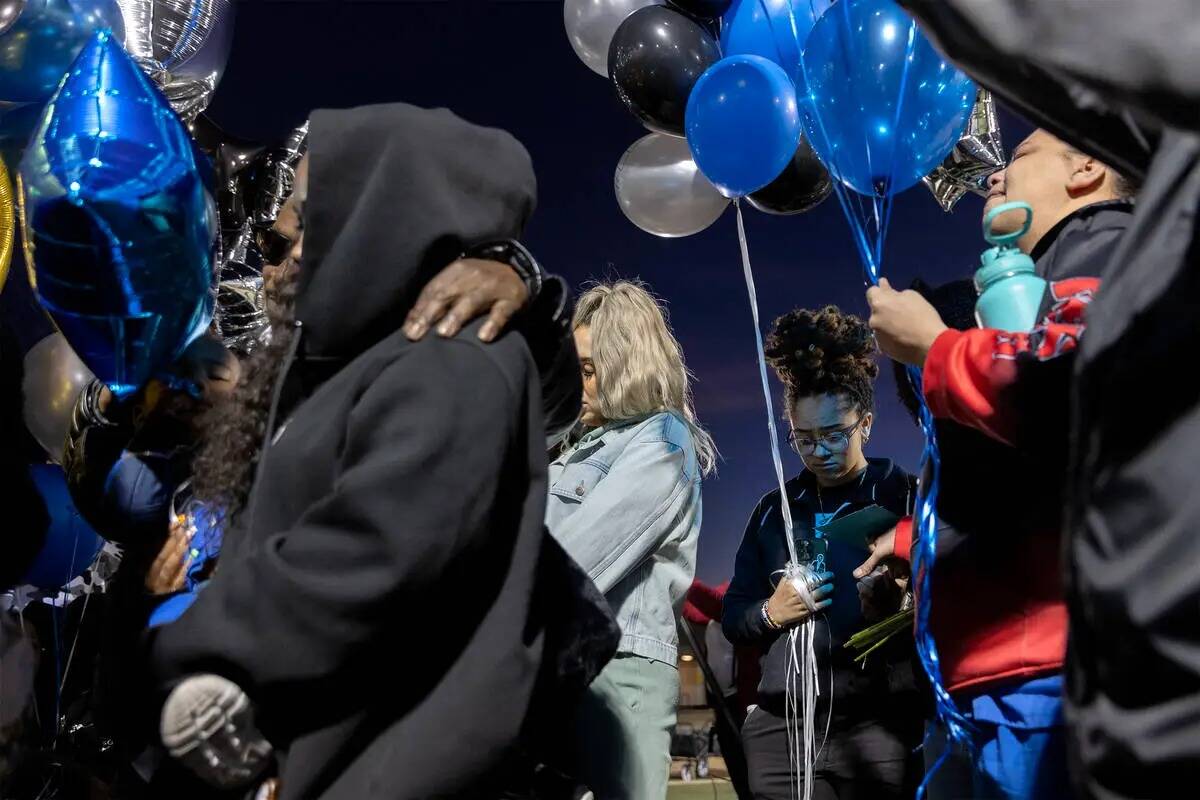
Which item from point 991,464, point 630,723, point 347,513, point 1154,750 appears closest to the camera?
point 1154,750

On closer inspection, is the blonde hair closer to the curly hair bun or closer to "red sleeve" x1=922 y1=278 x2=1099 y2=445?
the curly hair bun

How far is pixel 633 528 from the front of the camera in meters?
2.16

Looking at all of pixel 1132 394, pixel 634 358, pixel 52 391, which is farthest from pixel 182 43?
pixel 1132 394

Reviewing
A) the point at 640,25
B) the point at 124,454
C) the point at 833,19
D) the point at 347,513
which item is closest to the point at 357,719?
the point at 347,513

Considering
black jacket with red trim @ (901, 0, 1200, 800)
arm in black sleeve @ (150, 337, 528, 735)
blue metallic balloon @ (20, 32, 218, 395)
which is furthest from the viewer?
blue metallic balloon @ (20, 32, 218, 395)

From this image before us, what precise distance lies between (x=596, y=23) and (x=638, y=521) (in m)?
1.80

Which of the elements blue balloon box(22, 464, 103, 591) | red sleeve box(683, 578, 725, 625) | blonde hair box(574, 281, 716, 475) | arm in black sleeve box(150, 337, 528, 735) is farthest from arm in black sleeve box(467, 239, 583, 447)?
red sleeve box(683, 578, 725, 625)

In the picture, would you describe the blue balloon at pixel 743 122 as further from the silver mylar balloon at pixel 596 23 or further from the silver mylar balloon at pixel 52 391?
the silver mylar balloon at pixel 52 391

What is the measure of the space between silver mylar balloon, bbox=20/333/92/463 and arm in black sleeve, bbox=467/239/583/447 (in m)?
1.36

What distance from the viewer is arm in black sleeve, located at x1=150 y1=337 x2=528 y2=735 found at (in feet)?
3.56

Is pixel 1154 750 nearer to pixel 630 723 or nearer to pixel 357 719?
pixel 357 719

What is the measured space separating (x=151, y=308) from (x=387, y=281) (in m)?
0.50

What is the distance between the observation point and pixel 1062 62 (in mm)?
704

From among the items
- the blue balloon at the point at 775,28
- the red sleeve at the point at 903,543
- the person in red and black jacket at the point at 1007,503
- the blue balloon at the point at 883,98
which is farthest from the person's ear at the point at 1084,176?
the blue balloon at the point at 775,28
